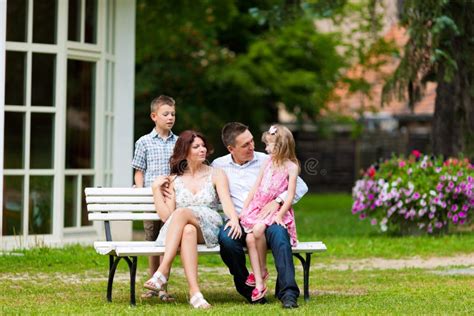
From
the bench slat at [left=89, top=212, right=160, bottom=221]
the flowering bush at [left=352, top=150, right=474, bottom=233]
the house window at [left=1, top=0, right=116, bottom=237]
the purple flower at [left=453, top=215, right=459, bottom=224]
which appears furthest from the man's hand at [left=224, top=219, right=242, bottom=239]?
the purple flower at [left=453, top=215, right=459, bottom=224]

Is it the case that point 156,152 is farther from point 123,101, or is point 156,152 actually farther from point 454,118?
point 454,118

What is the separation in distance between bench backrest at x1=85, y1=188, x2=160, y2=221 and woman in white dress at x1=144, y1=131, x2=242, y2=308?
0.36 metres

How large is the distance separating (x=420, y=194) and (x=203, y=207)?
23.1 ft

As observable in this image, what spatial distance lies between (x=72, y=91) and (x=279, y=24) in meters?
6.98

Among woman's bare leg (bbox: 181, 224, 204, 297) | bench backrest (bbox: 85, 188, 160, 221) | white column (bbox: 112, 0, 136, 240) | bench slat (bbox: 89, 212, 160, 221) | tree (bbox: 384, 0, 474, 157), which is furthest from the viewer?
tree (bbox: 384, 0, 474, 157)

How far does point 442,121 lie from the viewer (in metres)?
18.8

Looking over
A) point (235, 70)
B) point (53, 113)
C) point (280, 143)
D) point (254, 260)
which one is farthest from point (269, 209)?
point (235, 70)

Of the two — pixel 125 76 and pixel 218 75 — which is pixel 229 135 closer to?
pixel 125 76

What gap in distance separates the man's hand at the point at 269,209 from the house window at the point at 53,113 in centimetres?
525

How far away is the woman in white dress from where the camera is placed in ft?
30.1

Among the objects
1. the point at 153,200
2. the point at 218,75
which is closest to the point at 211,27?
the point at 218,75

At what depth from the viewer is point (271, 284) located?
11148 millimetres

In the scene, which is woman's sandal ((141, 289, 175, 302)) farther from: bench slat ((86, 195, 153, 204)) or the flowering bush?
the flowering bush

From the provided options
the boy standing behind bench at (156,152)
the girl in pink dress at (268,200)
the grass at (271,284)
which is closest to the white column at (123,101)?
the grass at (271,284)
